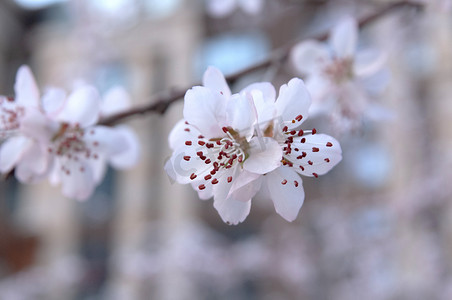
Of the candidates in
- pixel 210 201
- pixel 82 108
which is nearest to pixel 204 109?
pixel 82 108

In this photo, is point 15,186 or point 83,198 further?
point 15,186

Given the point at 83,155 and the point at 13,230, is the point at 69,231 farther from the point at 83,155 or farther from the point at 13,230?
the point at 83,155

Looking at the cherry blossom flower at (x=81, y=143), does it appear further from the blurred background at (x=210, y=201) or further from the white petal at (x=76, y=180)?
the blurred background at (x=210, y=201)

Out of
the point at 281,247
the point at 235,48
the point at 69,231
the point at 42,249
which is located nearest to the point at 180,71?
the point at 235,48

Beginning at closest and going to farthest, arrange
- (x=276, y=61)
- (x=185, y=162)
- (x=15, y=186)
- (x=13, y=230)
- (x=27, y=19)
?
(x=185, y=162) → (x=276, y=61) → (x=13, y=230) → (x=15, y=186) → (x=27, y=19)

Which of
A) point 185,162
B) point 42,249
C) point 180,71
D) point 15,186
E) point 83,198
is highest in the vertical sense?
point 185,162

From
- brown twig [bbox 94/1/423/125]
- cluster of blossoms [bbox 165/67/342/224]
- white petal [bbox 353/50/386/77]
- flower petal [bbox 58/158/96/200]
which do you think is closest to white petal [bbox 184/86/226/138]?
cluster of blossoms [bbox 165/67/342/224]
